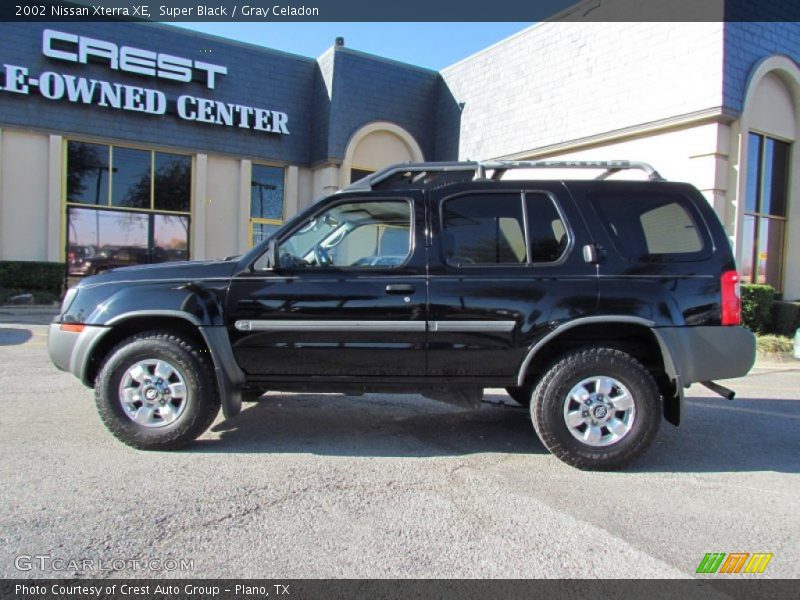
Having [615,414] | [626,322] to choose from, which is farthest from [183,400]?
[626,322]

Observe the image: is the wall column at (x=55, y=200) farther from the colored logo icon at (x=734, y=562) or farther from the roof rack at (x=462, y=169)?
the colored logo icon at (x=734, y=562)

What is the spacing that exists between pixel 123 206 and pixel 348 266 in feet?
42.7

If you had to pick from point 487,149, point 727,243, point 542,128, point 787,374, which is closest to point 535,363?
point 727,243

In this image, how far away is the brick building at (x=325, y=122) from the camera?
37.9 ft

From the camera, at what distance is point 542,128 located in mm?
14391

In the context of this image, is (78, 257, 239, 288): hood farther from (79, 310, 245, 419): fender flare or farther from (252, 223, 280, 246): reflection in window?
(252, 223, 280, 246): reflection in window

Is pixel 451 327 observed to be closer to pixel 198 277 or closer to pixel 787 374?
pixel 198 277

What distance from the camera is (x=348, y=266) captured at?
438 cm

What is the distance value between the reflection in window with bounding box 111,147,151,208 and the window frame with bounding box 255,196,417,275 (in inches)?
500

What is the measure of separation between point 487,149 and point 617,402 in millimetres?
12938

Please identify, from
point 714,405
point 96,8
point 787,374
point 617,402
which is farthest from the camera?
point 96,8

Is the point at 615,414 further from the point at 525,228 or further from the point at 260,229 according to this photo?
the point at 260,229

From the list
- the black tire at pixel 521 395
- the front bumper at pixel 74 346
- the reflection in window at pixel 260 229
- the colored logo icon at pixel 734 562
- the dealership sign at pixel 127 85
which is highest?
the dealership sign at pixel 127 85

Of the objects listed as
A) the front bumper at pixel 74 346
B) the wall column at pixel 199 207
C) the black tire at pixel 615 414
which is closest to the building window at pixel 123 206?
the wall column at pixel 199 207
